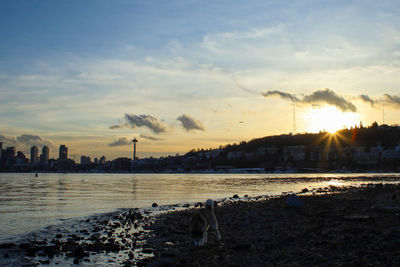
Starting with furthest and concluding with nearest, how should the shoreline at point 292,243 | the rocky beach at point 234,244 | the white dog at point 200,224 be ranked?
the white dog at point 200,224
the rocky beach at point 234,244
the shoreline at point 292,243

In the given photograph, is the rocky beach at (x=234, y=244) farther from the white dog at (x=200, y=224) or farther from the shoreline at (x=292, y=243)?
the white dog at (x=200, y=224)

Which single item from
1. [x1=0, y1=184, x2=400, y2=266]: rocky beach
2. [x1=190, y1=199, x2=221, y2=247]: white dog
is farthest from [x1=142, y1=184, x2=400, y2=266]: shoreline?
[x1=190, y1=199, x2=221, y2=247]: white dog

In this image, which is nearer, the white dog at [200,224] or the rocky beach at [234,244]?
the rocky beach at [234,244]

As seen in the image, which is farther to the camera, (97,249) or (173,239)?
(173,239)

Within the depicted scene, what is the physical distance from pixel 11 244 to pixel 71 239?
2.63m

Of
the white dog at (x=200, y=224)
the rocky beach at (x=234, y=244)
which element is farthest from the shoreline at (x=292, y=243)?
the white dog at (x=200, y=224)

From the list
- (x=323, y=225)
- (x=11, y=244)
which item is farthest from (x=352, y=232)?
(x=11, y=244)

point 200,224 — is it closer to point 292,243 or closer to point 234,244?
point 234,244

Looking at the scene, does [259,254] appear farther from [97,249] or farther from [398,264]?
[97,249]

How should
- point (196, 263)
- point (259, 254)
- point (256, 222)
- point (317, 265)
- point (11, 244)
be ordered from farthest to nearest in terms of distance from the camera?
point (256, 222)
point (11, 244)
point (259, 254)
point (196, 263)
point (317, 265)

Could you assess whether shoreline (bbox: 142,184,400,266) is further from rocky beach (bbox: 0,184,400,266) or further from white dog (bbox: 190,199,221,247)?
white dog (bbox: 190,199,221,247)

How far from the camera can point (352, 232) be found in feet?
50.7

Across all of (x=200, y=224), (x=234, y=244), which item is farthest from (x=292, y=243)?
(x=200, y=224)

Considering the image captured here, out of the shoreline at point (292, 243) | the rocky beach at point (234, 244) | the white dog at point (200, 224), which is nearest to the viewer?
the shoreline at point (292, 243)
